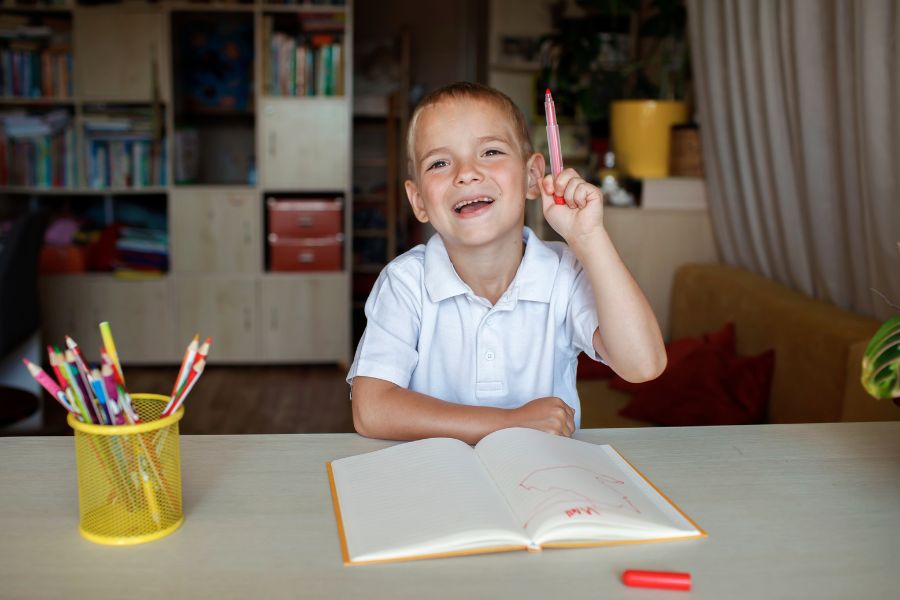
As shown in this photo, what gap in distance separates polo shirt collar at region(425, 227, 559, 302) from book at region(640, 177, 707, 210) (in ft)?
6.36

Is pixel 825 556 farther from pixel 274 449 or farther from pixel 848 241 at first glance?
pixel 848 241

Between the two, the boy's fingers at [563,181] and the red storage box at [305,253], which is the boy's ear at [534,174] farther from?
the red storage box at [305,253]

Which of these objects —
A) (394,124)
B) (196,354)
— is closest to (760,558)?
(196,354)

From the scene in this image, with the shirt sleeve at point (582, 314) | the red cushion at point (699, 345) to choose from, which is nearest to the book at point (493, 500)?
the shirt sleeve at point (582, 314)

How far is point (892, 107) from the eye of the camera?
1896 millimetres

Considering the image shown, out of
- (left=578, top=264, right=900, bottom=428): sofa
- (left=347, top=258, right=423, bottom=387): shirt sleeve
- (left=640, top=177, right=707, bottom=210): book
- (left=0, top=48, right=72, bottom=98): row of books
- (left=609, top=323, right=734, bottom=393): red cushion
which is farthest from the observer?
(left=0, top=48, right=72, bottom=98): row of books

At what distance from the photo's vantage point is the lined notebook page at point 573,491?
797 millimetres

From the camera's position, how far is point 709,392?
7.47 ft

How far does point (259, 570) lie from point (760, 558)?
43 cm

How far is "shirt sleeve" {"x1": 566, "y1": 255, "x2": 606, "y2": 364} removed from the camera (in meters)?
1.27

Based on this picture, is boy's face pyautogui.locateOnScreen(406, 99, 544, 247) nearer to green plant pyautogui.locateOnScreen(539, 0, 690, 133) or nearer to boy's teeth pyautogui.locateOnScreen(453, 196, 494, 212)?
boy's teeth pyautogui.locateOnScreen(453, 196, 494, 212)

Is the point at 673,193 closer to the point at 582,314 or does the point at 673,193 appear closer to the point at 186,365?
the point at 582,314

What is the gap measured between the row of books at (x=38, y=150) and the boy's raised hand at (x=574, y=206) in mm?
3614

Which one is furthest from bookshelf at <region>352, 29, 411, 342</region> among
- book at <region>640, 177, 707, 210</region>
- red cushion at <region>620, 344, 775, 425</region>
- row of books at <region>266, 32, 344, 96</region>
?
red cushion at <region>620, 344, 775, 425</region>
